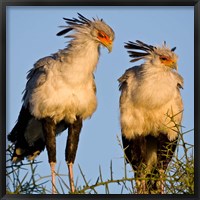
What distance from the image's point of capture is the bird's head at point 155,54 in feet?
17.5

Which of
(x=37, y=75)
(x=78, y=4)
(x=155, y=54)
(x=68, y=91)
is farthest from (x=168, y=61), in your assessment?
(x=78, y=4)

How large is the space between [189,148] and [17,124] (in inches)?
62.0

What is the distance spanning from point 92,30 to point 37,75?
1.57 ft

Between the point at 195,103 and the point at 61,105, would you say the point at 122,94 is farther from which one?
the point at 195,103

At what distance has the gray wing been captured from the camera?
4.94 meters

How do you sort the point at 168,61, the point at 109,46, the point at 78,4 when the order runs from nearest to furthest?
1. the point at 78,4
2. the point at 109,46
3. the point at 168,61

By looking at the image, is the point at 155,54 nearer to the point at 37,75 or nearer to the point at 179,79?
the point at 179,79

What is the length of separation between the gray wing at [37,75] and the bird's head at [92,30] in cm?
20

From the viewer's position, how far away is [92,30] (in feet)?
16.5

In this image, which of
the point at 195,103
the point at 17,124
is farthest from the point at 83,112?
the point at 195,103

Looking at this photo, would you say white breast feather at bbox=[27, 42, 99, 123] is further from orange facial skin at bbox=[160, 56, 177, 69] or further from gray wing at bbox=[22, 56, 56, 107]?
orange facial skin at bbox=[160, 56, 177, 69]

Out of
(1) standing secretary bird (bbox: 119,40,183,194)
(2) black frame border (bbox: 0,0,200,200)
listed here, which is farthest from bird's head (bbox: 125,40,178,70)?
(2) black frame border (bbox: 0,0,200,200)

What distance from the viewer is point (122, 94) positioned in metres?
5.48

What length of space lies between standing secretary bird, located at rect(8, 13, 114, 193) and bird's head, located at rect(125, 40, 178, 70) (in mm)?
392
